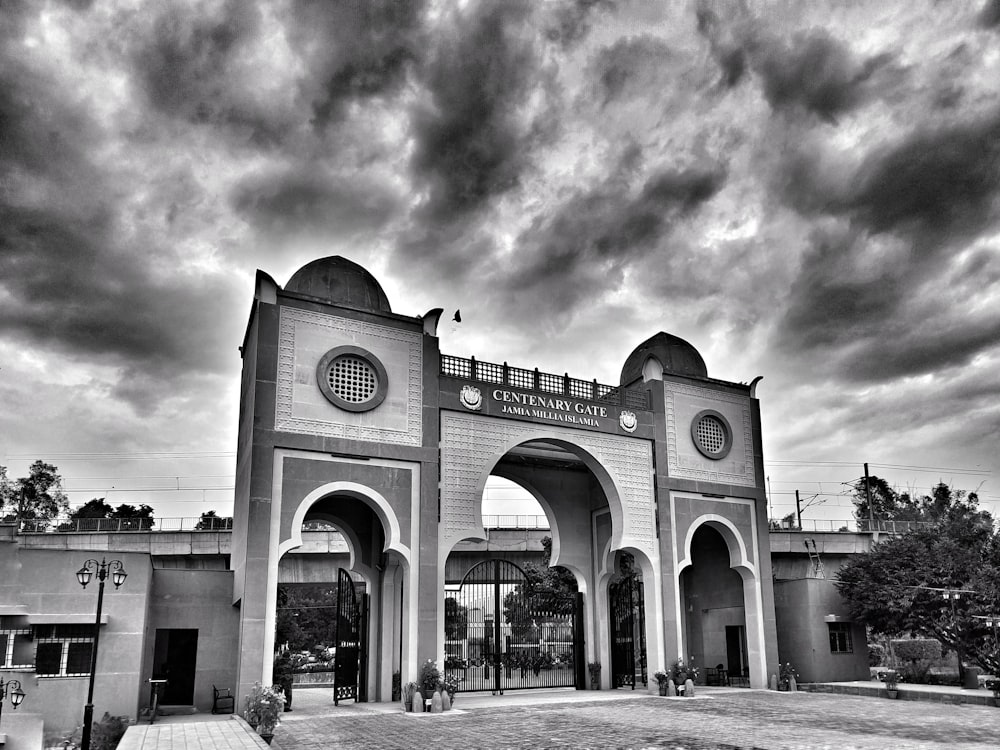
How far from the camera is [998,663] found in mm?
22031

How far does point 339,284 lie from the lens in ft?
72.3

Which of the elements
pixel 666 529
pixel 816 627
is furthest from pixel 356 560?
pixel 816 627

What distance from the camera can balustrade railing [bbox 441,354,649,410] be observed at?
22828mm

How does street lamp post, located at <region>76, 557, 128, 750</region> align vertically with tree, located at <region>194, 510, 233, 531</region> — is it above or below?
below

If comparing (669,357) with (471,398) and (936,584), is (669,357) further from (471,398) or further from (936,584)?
(936,584)

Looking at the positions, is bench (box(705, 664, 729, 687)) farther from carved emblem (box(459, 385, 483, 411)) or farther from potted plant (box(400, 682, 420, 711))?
carved emblem (box(459, 385, 483, 411))

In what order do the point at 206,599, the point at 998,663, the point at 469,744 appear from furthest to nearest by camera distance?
1. the point at 998,663
2. the point at 206,599
3. the point at 469,744

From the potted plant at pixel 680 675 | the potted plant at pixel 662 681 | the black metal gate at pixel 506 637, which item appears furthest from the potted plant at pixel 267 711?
the potted plant at pixel 680 675

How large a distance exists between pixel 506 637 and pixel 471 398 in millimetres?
8603

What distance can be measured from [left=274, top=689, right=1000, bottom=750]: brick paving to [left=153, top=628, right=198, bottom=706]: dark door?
302cm

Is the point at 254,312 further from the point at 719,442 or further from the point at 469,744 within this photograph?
the point at 719,442

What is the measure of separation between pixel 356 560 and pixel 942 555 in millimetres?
17150

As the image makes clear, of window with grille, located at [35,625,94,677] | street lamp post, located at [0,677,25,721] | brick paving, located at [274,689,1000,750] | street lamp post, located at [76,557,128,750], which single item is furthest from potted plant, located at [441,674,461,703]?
street lamp post, located at [0,677,25,721]

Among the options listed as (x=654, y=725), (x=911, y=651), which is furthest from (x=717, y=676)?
(x=654, y=725)
